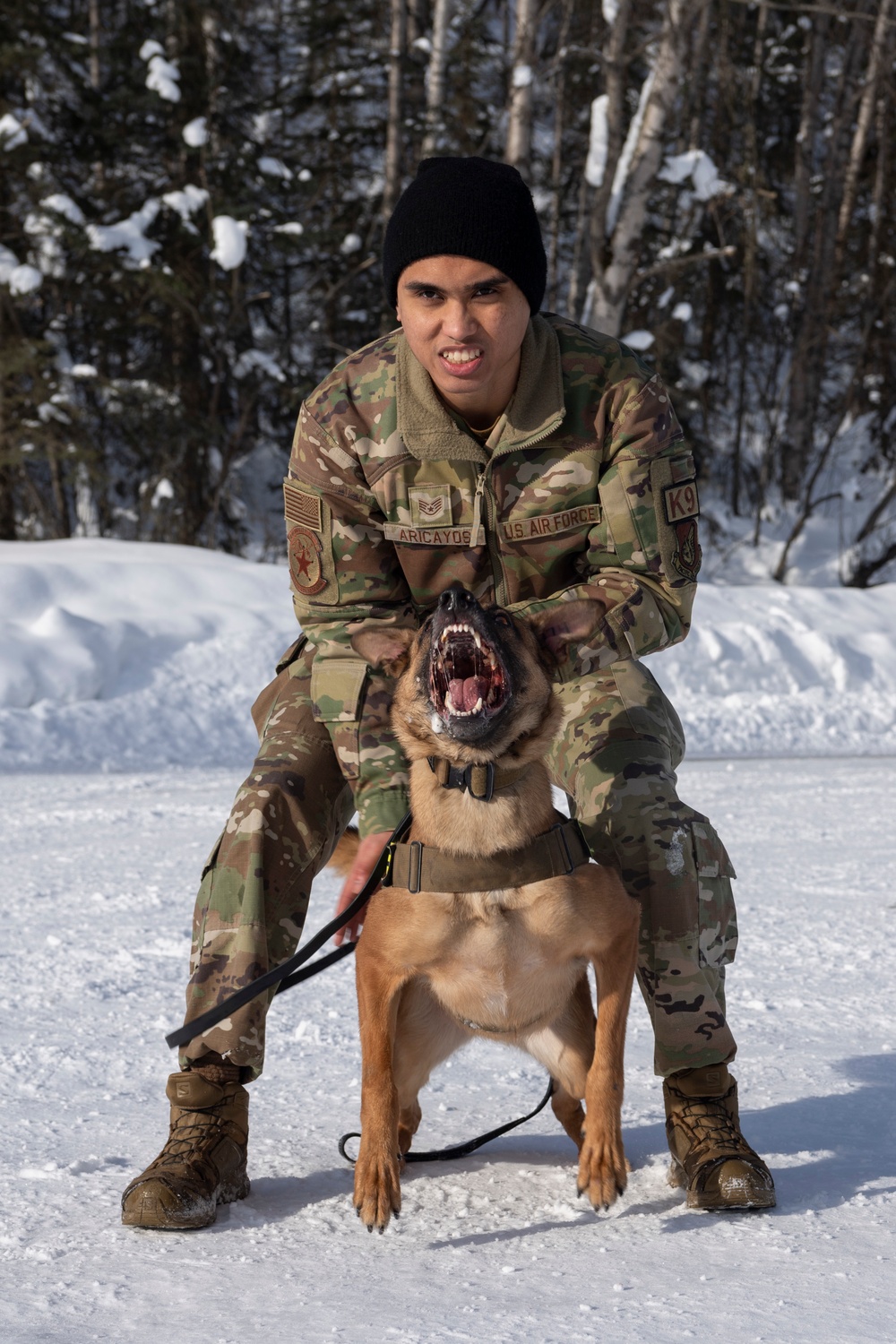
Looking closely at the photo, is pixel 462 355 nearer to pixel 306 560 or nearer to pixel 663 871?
pixel 306 560

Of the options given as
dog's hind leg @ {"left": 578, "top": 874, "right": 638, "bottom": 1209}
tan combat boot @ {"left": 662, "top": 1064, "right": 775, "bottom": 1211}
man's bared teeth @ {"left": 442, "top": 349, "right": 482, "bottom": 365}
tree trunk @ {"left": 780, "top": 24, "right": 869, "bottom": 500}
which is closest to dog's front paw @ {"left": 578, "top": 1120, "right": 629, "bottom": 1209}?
dog's hind leg @ {"left": 578, "top": 874, "right": 638, "bottom": 1209}

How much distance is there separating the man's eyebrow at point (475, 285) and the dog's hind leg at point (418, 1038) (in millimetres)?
1495

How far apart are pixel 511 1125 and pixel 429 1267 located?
0.65 meters

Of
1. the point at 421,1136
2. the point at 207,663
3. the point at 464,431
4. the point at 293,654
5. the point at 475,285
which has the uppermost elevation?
the point at 475,285

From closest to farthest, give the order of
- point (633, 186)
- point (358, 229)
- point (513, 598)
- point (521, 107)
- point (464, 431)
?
point (464, 431), point (513, 598), point (633, 186), point (521, 107), point (358, 229)

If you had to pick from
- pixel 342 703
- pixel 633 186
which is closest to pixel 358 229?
pixel 633 186

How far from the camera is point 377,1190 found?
2.61 metres

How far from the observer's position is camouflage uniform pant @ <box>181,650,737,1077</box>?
9.18ft

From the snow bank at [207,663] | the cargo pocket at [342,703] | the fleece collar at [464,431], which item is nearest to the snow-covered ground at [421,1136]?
the snow bank at [207,663]

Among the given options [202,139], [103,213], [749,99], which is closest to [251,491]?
[103,213]

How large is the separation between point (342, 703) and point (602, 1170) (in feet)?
3.58

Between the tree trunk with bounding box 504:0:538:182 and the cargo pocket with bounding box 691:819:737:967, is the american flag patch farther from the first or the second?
the tree trunk with bounding box 504:0:538:182

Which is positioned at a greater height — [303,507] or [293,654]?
[303,507]

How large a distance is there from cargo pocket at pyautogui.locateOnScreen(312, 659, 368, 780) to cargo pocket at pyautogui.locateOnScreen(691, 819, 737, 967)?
741 mm
